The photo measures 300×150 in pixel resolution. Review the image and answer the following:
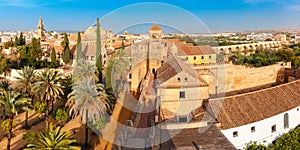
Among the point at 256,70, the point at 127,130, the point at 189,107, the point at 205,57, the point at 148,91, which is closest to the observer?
the point at 189,107

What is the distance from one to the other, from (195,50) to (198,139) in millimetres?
27800

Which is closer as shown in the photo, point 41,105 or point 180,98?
point 180,98

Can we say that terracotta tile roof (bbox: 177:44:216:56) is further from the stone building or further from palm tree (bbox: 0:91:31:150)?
palm tree (bbox: 0:91:31:150)

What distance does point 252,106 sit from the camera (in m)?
18.0

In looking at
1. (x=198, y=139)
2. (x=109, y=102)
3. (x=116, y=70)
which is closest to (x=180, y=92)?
(x=198, y=139)

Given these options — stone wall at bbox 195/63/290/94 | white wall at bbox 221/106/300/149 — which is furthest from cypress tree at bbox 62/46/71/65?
white wall at bbox 221/106/300/149

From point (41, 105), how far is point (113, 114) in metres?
6.41

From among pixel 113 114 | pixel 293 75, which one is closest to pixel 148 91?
pixel 113 114

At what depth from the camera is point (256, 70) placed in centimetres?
2769

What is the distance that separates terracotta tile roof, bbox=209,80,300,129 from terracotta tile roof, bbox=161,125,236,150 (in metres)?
→ 1.53

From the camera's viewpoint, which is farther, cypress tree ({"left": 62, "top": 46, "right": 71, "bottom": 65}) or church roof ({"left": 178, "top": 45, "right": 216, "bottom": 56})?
cypress tree ({"left": 62, "top": 46, "right": 71, "bottom": 65})

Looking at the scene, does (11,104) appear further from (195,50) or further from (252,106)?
(195,50)

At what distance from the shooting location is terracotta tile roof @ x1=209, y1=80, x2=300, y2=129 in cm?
1667

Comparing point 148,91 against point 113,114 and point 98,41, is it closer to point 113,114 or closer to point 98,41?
point 113,114
